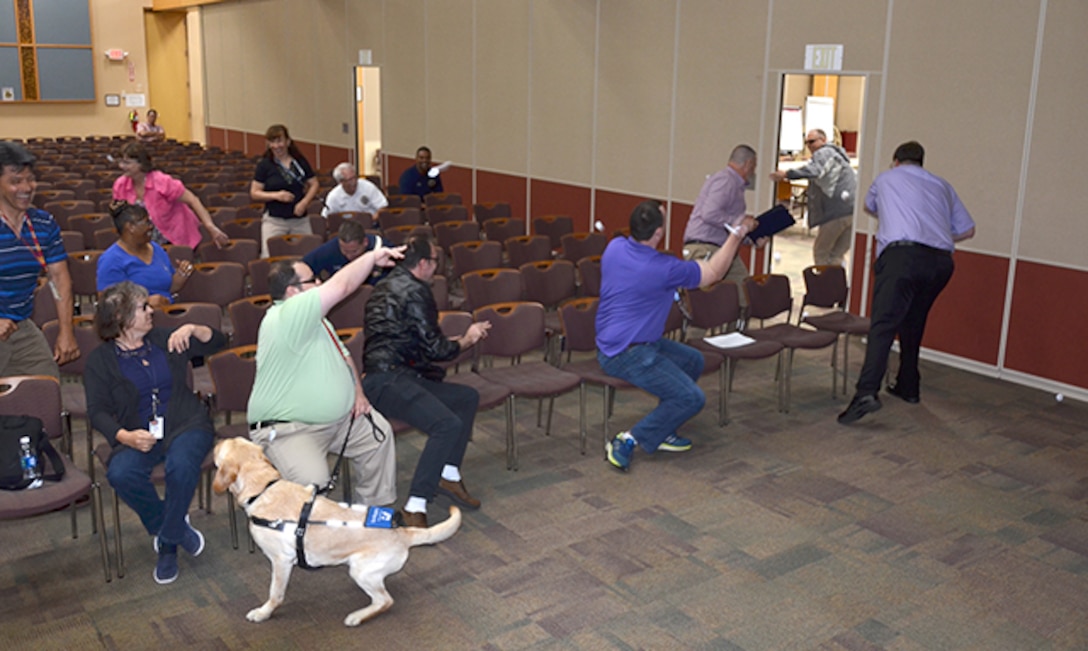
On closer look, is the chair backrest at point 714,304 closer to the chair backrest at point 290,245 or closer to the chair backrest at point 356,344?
the chair backrest at point 356,344

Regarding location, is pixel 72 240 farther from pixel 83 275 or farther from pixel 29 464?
pixel 29 464

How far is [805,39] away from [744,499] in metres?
5.25

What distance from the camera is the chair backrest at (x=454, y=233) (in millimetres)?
9062

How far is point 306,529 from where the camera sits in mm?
3619

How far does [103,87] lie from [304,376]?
22110 mm

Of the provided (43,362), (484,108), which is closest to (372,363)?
(43,362)

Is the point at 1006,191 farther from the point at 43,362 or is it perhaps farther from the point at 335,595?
the point at 43,362

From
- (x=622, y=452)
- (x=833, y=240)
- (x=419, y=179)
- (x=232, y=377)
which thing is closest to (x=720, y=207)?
(x=833, y=240)

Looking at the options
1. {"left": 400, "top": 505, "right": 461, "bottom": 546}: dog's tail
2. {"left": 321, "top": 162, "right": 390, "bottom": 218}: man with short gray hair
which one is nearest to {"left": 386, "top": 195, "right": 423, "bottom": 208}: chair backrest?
{"left": 321, "top": 162, "right": 390, "bottom": 218}: man with short gray hair

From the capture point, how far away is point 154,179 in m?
7.07

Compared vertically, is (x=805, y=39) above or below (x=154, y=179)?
above

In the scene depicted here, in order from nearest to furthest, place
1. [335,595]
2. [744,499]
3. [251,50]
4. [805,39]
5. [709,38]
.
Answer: [335,595] → [744,499] → [805,39] → [709,38] → [251,50]

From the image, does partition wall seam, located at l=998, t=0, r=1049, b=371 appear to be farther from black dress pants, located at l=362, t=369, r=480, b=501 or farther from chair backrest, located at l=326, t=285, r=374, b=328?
chair backrest, located at l=326, t=285, r=374, b=328

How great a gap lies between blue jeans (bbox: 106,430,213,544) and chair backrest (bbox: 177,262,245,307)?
2.55 meters
